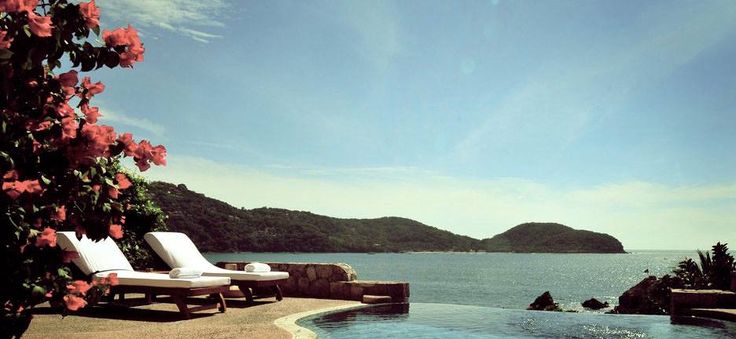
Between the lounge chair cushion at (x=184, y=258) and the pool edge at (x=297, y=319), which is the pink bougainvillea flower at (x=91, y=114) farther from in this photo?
the lounge chair cushion at (x=184, y=258)

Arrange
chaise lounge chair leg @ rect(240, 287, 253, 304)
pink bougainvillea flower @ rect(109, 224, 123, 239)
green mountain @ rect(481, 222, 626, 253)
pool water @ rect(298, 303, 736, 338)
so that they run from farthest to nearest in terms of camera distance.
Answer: green mountain @ rect(481, 222, 626, 253) → chaise lounge chair leg @ rect(240, 287, 253, 304) → pool water @ rect(298, 303, 736, 338) → pink bougainvillea flower @ rect(109, 224, 123, 239)

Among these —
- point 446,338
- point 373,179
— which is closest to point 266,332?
point 446,338

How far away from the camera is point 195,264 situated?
436 inches

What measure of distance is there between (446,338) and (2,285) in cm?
577

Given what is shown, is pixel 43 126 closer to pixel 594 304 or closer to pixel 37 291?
pixel 37 291

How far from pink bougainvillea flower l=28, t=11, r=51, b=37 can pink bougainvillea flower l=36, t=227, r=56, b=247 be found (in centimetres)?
113

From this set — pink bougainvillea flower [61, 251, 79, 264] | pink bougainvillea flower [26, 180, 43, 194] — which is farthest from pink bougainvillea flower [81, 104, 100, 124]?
pink bougainvillea flower [61, 251, 79, 264]

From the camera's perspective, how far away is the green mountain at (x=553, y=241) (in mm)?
140750

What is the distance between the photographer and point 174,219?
58375 millimetres

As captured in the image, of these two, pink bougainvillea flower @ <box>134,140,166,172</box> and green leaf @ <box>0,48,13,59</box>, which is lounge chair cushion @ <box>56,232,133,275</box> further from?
green leaf @ <box>0,48,13,59</box>

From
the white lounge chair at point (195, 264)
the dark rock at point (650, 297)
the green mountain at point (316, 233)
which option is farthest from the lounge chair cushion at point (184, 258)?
the green mountain at point (316, 233)

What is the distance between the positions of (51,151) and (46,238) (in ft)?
1.69

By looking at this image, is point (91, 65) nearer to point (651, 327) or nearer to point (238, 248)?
point (651, 327)

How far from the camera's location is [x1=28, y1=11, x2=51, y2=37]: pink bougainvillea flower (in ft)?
8.57
